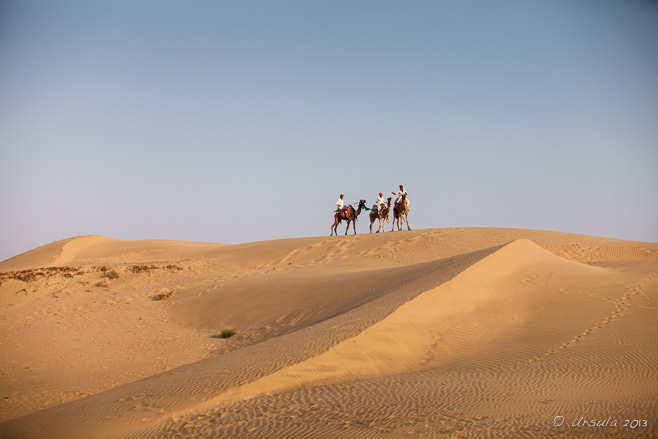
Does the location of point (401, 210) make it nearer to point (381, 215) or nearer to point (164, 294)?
point (381, 215)

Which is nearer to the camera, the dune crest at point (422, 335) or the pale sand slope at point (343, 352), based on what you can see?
the pale sand slope at point (343, 352)

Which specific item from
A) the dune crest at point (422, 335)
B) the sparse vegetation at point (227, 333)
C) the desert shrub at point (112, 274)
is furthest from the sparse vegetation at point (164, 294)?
the dune crest at point (422, 335)

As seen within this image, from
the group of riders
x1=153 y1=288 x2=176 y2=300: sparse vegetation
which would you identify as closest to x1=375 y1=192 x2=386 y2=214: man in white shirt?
the group of riders

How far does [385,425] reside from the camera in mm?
5816

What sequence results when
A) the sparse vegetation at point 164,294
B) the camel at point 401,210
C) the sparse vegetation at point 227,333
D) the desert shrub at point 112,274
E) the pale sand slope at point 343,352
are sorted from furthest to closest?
1. the camel at point 401,210
2. the desert shrub at point 112,274
3. the sparse vegetation at point 164,294
4. the sparse vegetation at point 227,333
5. the pale sand slope at point 343,352

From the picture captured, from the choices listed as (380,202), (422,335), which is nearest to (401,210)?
(380,202)

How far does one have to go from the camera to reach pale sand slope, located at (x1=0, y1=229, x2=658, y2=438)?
6.19 metres

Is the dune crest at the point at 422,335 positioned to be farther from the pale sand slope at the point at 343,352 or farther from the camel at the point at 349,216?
the camel at the point at 349,216

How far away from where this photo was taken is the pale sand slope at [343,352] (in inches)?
244

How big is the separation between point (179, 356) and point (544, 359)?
8498mm

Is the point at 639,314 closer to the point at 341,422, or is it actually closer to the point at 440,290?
the point at 440,290

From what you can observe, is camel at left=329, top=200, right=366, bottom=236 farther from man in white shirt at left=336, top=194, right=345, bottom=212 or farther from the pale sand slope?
the pale sand slope

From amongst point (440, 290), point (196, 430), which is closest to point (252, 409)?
point (196, 430)

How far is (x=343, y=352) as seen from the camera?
8.77 meters
